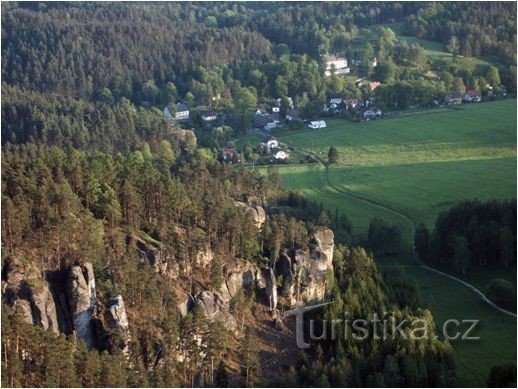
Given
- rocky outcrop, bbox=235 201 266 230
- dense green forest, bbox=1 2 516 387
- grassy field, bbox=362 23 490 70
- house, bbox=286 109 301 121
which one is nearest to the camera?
dense green forest, bbox=1 2 516 387

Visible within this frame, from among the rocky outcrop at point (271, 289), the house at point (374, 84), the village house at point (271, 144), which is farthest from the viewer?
the house at point (374, 84)

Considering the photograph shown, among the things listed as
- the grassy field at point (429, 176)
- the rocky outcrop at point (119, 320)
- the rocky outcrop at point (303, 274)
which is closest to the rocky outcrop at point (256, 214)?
the rocky outcrop at point (303, 274)

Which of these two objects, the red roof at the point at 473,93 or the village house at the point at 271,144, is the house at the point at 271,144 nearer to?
the village house at the point at 271,144

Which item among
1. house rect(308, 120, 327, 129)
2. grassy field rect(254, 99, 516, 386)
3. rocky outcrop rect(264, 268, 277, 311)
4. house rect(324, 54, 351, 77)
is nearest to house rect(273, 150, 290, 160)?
grassy field rect(254, 99, 516, 386)

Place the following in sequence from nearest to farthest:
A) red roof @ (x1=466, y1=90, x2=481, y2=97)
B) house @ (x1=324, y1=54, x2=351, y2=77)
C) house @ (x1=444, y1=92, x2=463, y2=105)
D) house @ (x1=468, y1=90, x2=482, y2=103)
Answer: house @ (x1=444, y1=92, x2=463, y2=105)
house @ (x1=468, y1=90, x2=482, y2=103)
red roof @ (x1=466, y1=90, x2=481, y2=97)
house @ (x1=324, y1=54, x2=351, y2=77)

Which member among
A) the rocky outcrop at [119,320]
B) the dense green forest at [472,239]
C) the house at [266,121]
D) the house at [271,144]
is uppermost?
the rocky outcrop at [119,320]

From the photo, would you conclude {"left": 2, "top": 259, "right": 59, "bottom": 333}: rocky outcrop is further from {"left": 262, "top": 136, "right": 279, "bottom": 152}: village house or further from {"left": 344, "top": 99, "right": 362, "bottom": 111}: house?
{"left": 344, "top": 99, "right": 362, "bottom": 111}: house

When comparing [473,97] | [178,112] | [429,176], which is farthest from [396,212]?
[178,112]
